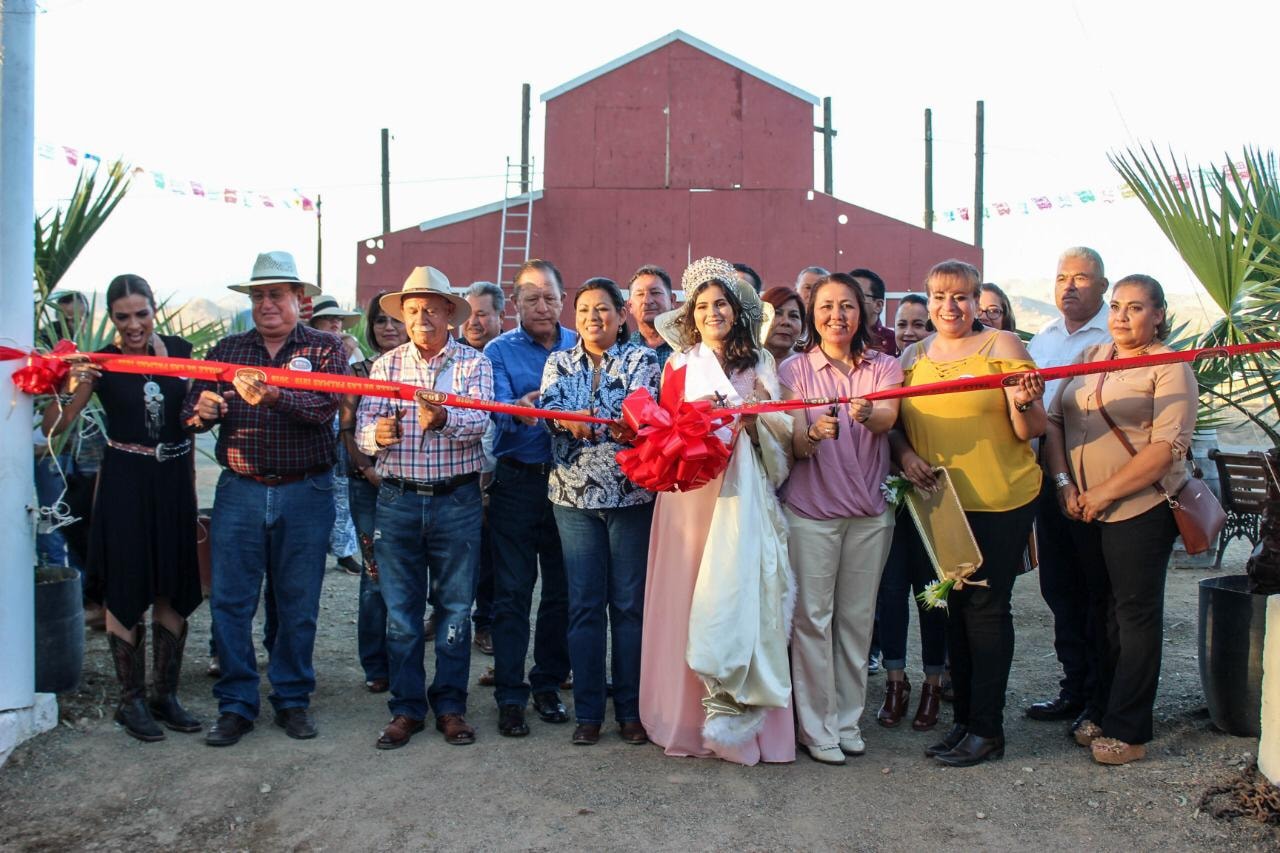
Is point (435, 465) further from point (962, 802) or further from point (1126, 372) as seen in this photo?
point (1126, 372)

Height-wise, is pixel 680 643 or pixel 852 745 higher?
pixel 680 643

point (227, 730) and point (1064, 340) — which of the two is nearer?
point (227, 730)

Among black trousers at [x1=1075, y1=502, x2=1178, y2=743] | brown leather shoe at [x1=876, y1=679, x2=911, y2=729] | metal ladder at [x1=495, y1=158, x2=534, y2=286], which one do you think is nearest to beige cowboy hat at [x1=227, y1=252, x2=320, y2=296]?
brown leather shoe at [x1=876, y1=679, x2=911, y2=729]

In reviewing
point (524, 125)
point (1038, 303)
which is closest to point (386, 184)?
point (524, 125)

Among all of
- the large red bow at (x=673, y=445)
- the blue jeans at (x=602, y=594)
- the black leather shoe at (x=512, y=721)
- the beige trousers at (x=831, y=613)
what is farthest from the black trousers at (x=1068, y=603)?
the black leather shoe at (x=512, y=721)

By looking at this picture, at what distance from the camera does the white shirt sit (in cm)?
596

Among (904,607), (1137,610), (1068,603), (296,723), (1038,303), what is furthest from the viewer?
(1038,303)

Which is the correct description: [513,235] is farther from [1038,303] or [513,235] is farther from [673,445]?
[1038,303]

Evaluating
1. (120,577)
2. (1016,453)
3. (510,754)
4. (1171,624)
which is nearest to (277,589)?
(120,577)

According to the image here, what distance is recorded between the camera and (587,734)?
5.06 meters

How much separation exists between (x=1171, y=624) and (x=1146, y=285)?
3.64 m

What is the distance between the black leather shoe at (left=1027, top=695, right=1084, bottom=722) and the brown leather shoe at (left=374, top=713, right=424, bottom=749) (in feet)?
9.96

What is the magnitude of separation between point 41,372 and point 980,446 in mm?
4063

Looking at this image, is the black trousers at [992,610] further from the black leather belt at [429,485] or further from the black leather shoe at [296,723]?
the black leather shoe at [296,723]
